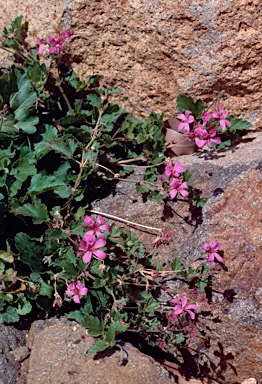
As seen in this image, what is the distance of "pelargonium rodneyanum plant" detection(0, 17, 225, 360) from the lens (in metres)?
2.80

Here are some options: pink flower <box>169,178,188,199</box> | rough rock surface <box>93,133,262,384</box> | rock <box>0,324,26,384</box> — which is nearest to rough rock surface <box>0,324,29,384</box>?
rock <box>0,324,26,384</box>

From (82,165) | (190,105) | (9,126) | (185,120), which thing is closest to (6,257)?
(82,165)

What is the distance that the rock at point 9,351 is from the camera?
2.76m

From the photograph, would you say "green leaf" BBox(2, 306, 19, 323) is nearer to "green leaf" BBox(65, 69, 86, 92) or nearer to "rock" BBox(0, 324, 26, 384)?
"rock" BBox(0, 324, 26, 384)

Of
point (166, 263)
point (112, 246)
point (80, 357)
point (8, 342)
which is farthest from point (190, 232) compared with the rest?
point (8, 342)

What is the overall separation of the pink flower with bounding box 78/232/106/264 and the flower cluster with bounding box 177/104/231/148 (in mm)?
856

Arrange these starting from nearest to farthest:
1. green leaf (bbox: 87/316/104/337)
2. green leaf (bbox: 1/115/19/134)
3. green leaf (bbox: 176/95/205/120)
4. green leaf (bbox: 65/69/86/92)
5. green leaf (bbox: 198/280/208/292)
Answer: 1. green leaf (bbox: 87/316/104/337)
2. green leaf (bbox: 198/280/208/292)
3. green leaf (bbox: 1/115/19/134)
4. green leaf (bbox: 176/95/205/120)
5. green leaf (bbox: 65/69/86/92)

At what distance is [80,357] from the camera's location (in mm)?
2760

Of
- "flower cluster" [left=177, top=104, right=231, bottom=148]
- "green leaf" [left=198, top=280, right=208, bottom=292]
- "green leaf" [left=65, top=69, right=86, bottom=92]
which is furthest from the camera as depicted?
"green leaf" [left=65, top=69, right=86, bottom=92]

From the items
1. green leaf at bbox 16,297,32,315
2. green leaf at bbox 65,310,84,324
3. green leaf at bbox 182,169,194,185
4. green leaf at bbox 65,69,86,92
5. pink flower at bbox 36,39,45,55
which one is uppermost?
pink flower at bbox 36,39,45,55

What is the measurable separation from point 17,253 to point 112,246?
0.54 metres

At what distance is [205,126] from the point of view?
315 cm

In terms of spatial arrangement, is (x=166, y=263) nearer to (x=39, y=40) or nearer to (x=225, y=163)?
(x=225, y=163)

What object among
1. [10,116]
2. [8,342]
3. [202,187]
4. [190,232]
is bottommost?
[8,342]
